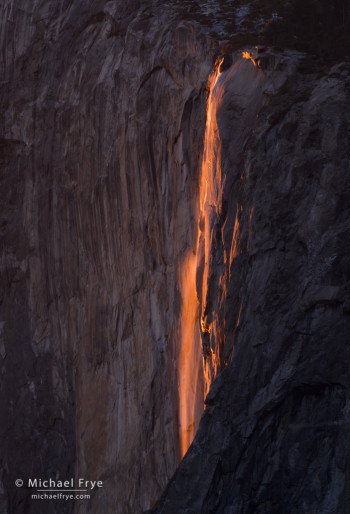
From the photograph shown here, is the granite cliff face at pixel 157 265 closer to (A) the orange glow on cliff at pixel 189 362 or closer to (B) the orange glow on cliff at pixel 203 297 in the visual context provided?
(B) the orange glow on cliff at pixel 203 297

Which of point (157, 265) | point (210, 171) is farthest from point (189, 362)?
point (210, 171)

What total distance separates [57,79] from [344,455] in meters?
11.8

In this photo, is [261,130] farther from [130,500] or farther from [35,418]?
[35,418]

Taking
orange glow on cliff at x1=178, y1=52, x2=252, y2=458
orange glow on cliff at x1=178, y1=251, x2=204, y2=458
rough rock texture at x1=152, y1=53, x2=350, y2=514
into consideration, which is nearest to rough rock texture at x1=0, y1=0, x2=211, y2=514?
orange glow on cliff at x1=178, y1=251, x2=204, y2=458

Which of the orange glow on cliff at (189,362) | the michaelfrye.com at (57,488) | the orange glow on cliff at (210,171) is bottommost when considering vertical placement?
the michaelfrye.com at (57,488)

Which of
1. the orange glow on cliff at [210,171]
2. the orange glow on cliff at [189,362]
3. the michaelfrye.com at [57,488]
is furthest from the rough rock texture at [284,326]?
the michaelfrye.com at [57,488]

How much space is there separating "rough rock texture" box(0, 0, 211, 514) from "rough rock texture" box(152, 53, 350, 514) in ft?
8.99

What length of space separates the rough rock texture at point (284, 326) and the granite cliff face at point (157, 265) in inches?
0.6

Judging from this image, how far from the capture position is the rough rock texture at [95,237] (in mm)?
12383

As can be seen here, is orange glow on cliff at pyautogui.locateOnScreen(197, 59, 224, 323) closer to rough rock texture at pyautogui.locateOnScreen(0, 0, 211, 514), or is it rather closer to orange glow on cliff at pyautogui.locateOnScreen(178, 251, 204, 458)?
rough rock texture at pyautogui.locateOnScreen(0, 0, 211, 514)

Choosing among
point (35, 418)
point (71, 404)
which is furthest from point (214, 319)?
point (35, 418)

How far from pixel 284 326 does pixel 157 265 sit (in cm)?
497

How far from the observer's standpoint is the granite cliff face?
7.91m

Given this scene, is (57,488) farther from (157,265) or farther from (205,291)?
(205,291)
